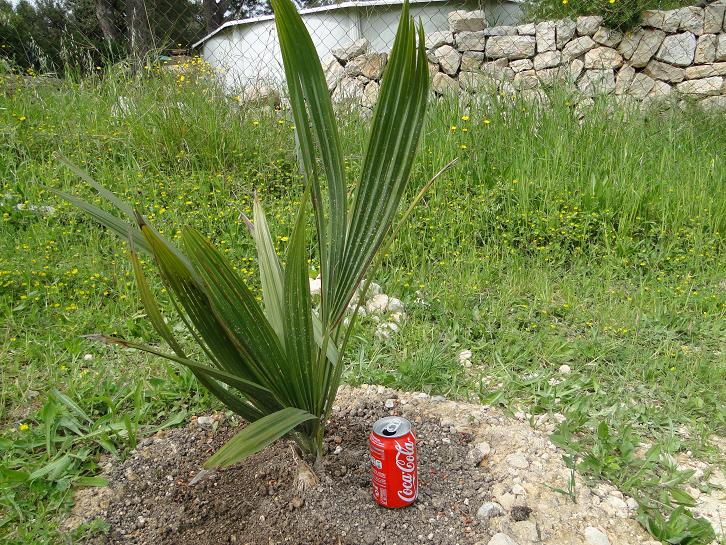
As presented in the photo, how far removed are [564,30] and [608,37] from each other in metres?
0.46

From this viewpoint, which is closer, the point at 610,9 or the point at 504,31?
the point at 610,9

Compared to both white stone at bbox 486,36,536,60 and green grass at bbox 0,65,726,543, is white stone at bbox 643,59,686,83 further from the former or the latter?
green grass at bbox 0,65,726,543

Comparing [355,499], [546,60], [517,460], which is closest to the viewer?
[355,499]

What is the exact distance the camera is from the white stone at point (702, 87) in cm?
612

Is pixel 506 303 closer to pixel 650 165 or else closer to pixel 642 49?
pixel 650 165

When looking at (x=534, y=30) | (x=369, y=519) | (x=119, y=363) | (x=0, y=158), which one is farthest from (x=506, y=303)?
(x=534, y=30)

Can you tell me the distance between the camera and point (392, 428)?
4.89 feet

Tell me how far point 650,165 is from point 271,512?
3.50 meters

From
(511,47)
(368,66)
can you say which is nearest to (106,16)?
(368,66)

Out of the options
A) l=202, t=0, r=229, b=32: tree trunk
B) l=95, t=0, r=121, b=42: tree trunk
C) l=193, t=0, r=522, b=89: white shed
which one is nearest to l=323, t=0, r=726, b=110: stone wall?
l=193, t=0, r=522, b=89: white shed

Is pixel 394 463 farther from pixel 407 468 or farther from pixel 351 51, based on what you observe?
pixel 351 51

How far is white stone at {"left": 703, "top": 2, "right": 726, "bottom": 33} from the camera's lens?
20.1 feet

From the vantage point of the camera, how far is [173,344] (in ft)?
3.84

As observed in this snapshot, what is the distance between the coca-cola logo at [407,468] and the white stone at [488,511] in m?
0.18
